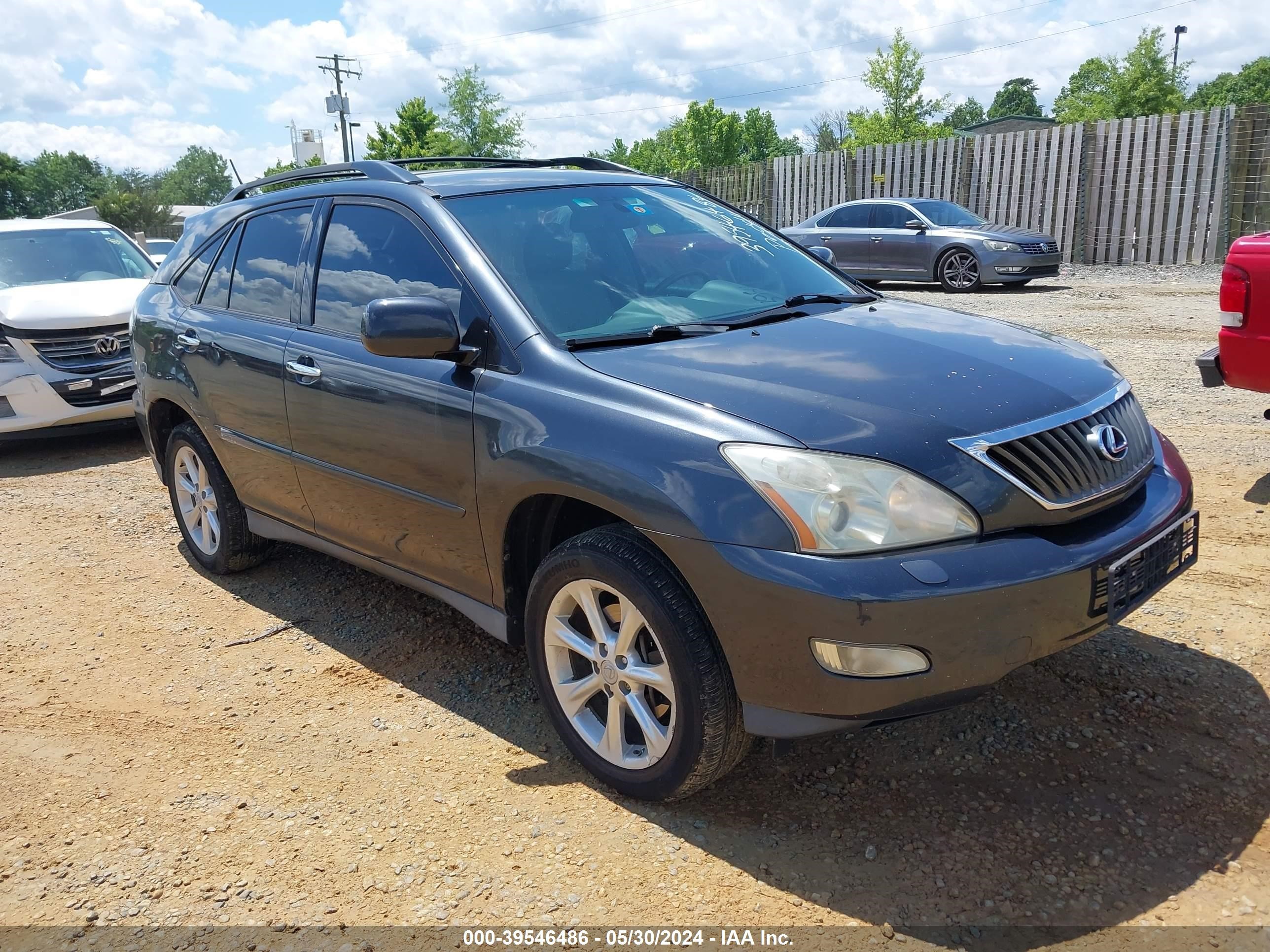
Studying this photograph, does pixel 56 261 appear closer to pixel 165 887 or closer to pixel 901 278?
pixel 165 887

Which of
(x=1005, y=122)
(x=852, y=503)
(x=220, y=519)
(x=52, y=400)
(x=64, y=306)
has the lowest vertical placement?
(x=220, y=519)

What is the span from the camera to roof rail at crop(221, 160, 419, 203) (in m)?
4.02

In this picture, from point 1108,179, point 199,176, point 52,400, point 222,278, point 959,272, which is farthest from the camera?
point 199,176

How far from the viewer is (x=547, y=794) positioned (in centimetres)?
314

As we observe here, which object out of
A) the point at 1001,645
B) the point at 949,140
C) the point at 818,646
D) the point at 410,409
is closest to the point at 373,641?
the point at 410,409

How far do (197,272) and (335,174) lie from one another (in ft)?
3.83

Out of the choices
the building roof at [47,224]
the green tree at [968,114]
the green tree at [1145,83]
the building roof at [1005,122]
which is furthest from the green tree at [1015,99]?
the building roof at [47,224]

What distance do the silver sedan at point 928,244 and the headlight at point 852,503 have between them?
12.2 meters

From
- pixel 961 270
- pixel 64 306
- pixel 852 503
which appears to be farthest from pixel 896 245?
pixel 852 503

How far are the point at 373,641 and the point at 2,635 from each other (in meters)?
1.83

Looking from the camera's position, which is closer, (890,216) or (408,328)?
(408,328)

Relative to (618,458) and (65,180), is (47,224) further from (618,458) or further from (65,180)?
(65,180)

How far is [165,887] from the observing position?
285cm

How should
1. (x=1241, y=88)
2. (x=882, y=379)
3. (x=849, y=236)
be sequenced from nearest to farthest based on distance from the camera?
(x=882, y=379) < (x=849, y=236) < (x=1241, y=88)
